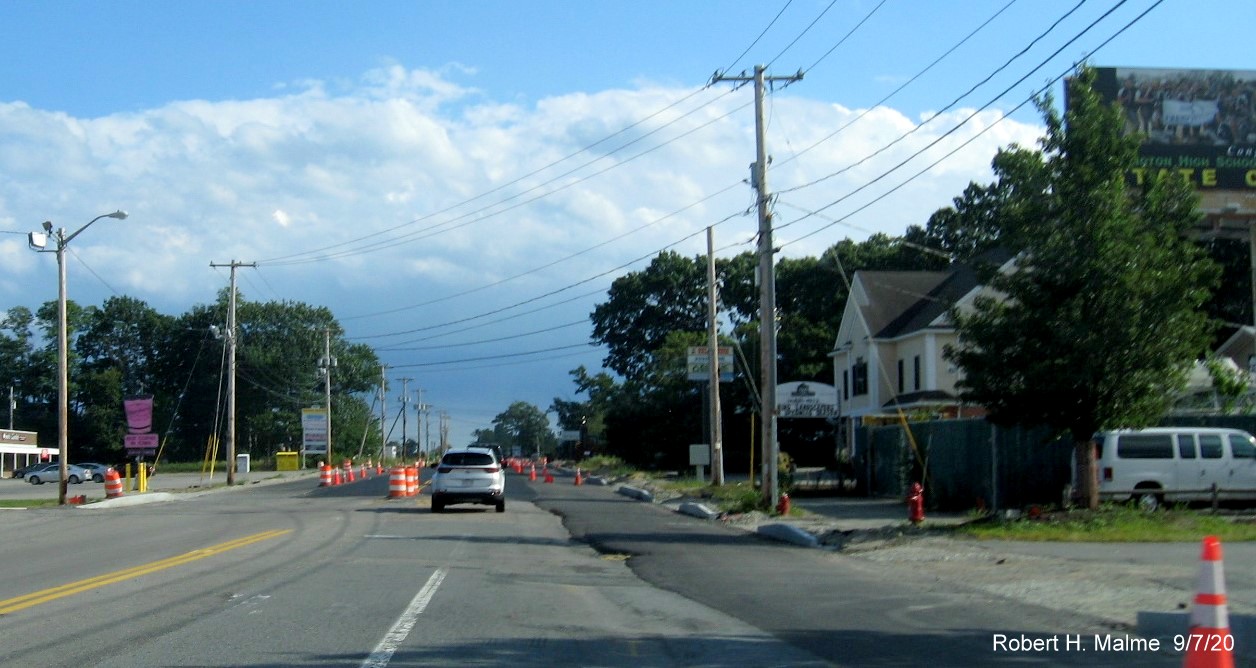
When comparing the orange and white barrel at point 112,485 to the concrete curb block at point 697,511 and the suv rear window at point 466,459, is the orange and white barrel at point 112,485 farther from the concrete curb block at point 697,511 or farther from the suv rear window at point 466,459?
the concrete curb block at point 697,511

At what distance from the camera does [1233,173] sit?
3219 cm

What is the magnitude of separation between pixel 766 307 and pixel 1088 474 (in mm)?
8616

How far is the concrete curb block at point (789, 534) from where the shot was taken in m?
21.1

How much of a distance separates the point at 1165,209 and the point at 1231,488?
21.7ft

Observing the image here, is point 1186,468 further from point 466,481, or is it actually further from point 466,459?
point 466,459

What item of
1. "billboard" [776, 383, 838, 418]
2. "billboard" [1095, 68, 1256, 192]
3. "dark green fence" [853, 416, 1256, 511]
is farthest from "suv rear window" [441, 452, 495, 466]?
"billboard" [1095, 68, 1256, 192]

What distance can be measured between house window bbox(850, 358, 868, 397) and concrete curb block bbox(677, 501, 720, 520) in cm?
1953

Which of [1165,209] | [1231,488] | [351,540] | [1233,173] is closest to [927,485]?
[1231,488]

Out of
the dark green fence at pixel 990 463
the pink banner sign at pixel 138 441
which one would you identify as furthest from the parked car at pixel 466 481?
the pink banner sign at pixel 138 441

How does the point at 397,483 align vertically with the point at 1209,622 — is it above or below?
below

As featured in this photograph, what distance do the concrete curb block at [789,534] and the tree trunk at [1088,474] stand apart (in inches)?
200

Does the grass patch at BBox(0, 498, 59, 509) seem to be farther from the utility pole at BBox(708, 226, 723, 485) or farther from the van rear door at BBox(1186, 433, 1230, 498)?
the van rear door at BBox(1186, 433, 1230, 498)

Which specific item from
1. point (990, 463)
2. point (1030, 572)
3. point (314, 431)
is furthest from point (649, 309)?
point (1030, 572)

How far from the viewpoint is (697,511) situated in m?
30.2
